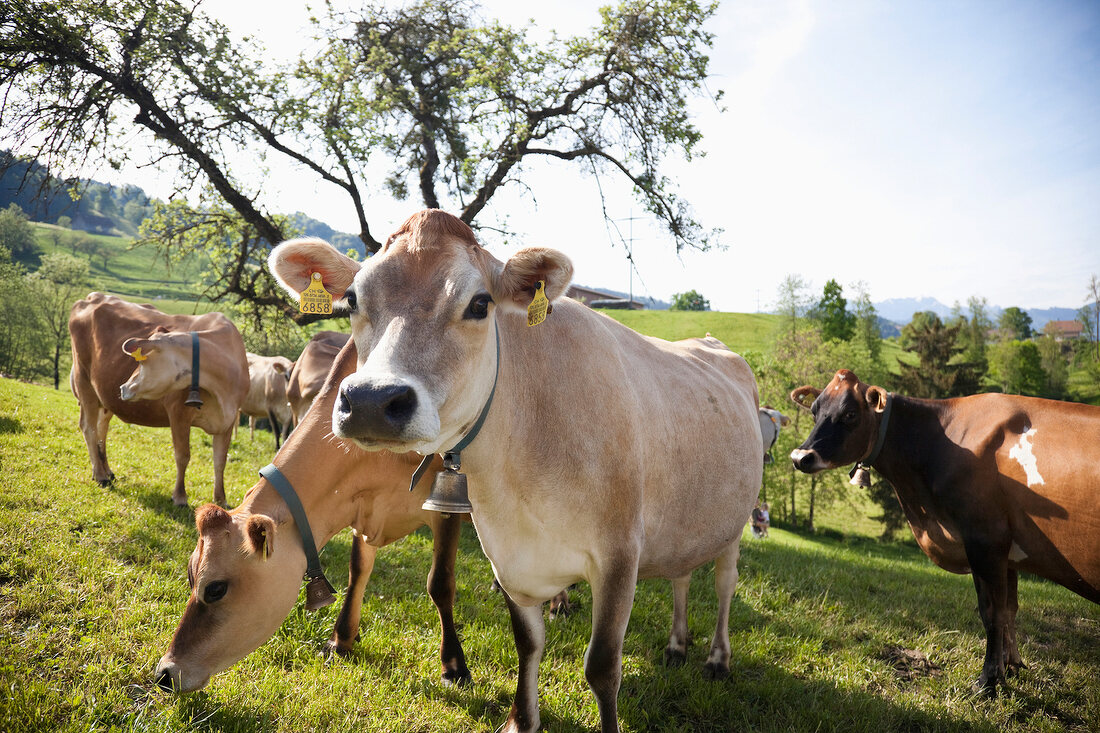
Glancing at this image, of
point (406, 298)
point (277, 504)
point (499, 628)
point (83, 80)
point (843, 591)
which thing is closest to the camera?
point (406, 298)

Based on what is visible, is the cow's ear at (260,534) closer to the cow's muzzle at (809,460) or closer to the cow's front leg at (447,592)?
the cow's front leg at (447,592)

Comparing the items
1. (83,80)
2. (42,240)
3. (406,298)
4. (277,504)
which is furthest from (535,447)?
(42,240)

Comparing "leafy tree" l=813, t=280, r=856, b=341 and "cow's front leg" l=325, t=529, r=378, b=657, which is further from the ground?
"leafy tree" l=813, t=280, r=856, b=341

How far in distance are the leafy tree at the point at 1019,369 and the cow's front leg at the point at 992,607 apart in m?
73.8

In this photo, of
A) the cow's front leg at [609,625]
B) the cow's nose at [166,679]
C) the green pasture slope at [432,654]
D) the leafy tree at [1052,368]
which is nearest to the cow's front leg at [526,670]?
the green pasture slope at [432,654]

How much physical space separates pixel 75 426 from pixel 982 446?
47.9ft

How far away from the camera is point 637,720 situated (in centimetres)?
360

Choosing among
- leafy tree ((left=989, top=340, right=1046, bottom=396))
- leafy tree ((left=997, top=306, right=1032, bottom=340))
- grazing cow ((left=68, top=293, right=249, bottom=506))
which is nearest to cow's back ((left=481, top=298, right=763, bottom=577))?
grazing cow ((left=68, top=293, right=249, bottom=506))

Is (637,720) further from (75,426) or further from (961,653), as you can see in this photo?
(75,426)

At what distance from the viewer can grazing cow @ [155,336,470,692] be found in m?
2.84

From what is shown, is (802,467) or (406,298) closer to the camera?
(406,298)

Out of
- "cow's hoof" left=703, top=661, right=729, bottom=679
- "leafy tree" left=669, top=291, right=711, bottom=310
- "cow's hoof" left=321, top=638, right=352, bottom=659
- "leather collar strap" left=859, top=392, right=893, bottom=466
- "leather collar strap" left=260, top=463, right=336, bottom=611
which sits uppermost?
"leafy tree" left=669, top=291, right=711, bottom=310

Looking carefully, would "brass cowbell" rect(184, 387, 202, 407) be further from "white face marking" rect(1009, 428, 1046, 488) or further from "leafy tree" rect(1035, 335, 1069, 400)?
"leafy tree" rect(1035, 335, 1069, 400)

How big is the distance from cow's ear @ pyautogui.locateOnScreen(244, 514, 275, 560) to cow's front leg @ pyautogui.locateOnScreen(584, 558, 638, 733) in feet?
5.51
